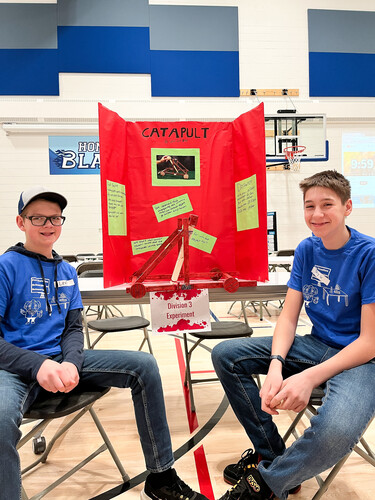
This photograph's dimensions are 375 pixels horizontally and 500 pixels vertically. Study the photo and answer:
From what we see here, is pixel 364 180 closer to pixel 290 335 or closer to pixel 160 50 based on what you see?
pixel 160 50

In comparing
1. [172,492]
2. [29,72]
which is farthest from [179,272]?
[29,72]

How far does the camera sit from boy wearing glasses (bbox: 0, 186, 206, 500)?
1160 millimetres

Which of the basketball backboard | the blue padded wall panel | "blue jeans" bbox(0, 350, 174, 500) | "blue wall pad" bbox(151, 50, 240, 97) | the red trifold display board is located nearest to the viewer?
"blue jeans" bbox(0, 350, 174, 500)

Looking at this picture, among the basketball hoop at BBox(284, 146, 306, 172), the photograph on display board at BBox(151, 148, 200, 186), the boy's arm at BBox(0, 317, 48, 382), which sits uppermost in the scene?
the basketball hoop at BBox(284, 146, 306, 172)

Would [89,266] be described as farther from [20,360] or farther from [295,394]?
[295,394]

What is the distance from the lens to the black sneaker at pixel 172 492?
1.21m

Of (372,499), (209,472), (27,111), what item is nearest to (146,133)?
(209,472)

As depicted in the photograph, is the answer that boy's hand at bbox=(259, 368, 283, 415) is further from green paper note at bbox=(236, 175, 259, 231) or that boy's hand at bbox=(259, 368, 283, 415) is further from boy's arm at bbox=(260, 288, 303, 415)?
green paper note at bbox=(236, 175, 259, 231)

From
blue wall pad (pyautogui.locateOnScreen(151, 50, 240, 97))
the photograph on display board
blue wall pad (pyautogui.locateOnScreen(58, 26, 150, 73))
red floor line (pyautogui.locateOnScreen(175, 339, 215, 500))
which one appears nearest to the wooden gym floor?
red floor line (pyautogui.locateOnScreen(175, 339, 215, 500))

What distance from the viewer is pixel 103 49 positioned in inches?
246

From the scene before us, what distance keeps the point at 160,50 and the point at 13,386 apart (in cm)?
653

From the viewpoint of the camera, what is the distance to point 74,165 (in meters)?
6.52

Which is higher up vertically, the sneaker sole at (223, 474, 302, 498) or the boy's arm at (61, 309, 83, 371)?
the boy's arm at (61, 309, 83, 371)

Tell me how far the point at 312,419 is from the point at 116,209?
3.66ft
